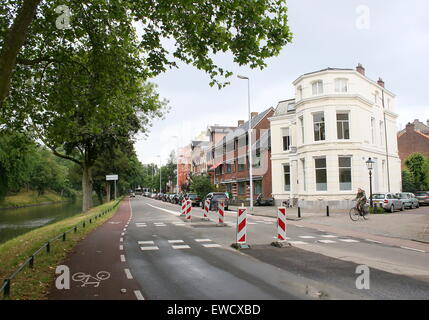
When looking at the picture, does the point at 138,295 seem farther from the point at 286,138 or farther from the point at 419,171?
Answer: the point at 419,171

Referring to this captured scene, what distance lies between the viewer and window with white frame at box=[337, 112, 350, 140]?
96.4 feet

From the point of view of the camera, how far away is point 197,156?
7544cm

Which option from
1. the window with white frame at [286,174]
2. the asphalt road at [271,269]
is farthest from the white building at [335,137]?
the asphalt road at [271,269]

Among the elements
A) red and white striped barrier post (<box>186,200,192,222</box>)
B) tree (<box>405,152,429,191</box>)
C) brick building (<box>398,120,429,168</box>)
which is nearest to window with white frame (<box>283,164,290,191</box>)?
red and white striped barrier post (<box>186,200,192,222</box>)

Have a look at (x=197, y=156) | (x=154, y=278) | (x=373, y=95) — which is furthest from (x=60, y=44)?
(x=197, y=156)

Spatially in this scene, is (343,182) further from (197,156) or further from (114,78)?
(197,156)

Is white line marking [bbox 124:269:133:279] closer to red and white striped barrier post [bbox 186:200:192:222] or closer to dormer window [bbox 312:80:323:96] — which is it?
red and white striped barrier post [bbox 186:200:192:222]

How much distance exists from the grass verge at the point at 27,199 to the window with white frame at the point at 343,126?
45857 mm

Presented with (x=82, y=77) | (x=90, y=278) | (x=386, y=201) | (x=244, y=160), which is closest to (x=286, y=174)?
(x=244, y=160)

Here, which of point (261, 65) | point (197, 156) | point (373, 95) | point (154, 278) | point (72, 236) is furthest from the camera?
point (197, 156)

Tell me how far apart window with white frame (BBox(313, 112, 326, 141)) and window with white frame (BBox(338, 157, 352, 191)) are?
2.42 meters

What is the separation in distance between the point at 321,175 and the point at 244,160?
17346 mm

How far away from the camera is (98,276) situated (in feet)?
24.2

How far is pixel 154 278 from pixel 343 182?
24.6 m
